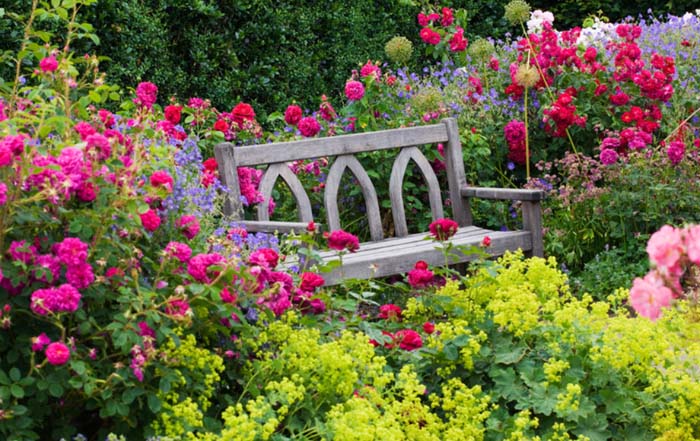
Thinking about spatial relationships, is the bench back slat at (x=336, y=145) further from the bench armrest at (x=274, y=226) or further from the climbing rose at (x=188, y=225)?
the climbing rose at (x=188, y=225)

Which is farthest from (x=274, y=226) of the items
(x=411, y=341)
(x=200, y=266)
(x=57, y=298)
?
(x=57, y=298)

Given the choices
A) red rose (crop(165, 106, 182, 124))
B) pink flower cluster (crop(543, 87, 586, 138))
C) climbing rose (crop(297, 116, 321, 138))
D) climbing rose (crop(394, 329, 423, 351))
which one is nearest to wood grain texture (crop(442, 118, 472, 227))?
climbing rose (crop(297, 116, 321, 138))

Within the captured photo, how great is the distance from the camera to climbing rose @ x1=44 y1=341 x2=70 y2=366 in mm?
2176

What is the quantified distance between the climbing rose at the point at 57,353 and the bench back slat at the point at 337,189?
2674mm

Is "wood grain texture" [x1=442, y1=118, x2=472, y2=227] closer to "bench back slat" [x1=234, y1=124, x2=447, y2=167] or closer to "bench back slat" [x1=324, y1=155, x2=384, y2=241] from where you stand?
"bench back slat" [x1=234, y1=124, x2=447, y2=167]

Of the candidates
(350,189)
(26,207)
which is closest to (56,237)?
(26,207)

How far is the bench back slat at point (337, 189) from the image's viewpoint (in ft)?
15.8

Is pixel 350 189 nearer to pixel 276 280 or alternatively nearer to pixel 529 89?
pixel 529 89

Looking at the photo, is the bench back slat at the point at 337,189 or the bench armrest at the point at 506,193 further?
the bench back slat at the point at 337,189

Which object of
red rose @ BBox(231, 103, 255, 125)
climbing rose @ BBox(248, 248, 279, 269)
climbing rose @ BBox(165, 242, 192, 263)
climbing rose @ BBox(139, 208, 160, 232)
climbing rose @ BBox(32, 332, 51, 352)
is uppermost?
red rose @ BBox(231, 103, 255, 125)

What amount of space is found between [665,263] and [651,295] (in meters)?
0.08

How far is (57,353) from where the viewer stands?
2.18 m

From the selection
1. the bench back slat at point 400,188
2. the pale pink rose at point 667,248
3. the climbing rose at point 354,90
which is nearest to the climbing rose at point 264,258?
the pale pink rose at point 667,248

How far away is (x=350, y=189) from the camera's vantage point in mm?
5781
